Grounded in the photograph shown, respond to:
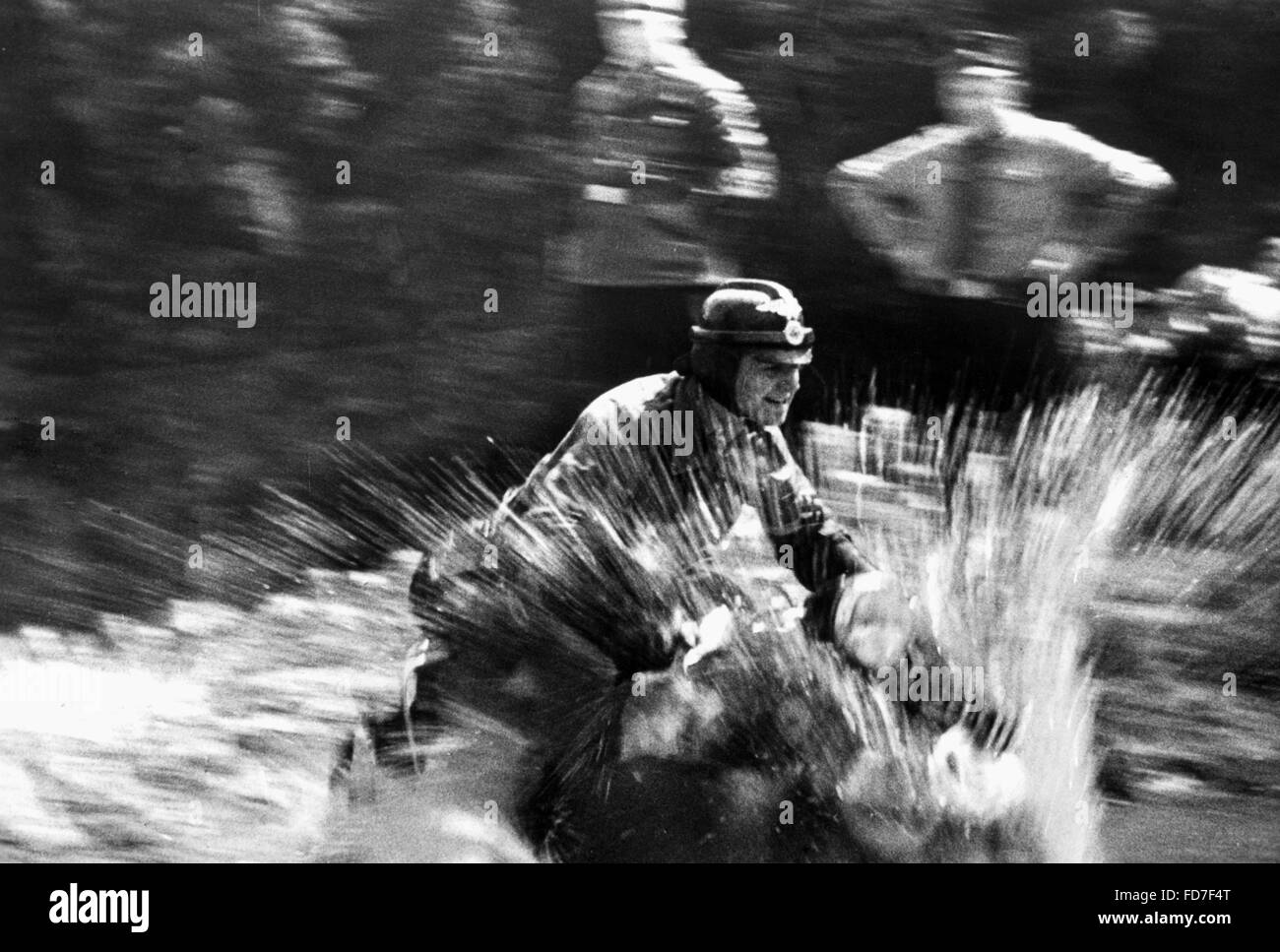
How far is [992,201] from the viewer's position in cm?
258

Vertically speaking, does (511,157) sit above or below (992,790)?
above

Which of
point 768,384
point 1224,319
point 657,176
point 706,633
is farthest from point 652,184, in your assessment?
point 1224,319

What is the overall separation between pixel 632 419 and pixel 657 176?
0.48 m

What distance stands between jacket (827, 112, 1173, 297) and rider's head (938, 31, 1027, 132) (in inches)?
1.1

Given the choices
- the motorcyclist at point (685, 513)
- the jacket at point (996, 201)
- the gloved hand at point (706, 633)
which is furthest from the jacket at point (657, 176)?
the gloved hand at point (706, 633)

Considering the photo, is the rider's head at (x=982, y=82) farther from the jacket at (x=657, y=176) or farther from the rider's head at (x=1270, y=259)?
the rider's head at (x=1270, y=259)

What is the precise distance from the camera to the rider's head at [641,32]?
2562mm

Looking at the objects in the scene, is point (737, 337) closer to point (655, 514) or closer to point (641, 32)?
point (655, 514)

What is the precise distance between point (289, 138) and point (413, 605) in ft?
3.10

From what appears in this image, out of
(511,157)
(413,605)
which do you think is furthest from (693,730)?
(511,157)

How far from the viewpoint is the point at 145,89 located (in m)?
2.56

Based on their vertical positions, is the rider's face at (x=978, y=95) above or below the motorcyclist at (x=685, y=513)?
above
